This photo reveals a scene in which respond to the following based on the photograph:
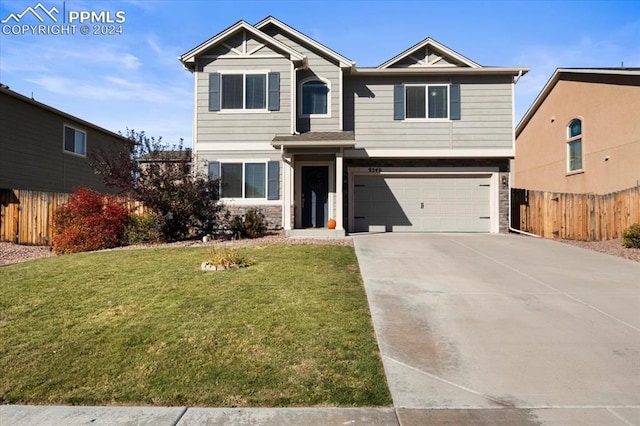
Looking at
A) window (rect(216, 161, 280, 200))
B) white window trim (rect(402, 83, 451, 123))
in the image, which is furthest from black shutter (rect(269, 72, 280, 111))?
white window trim (rect(402, 83, 451, 123))

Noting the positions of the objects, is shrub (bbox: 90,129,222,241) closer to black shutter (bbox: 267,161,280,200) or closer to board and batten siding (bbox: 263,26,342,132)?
black shutter (bbox: 267,161,280,200)

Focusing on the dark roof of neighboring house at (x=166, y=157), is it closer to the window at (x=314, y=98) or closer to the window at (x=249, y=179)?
the window at (x=249, y=179)

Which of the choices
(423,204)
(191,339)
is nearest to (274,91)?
(423,204)

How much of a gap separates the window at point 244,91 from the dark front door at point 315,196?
290 centimetres

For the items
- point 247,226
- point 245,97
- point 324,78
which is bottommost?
point 247,226

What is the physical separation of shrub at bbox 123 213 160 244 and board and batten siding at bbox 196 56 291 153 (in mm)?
3208

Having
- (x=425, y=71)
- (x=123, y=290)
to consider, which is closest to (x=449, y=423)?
(x=123, y=290)

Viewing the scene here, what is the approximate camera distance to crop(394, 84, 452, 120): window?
15.7 meters

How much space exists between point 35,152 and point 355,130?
13.9 metres

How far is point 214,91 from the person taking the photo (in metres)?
15.0

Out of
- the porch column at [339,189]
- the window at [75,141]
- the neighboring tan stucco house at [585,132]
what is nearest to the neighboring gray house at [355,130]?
the porch column at [339,189]

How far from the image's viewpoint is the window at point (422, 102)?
1570 cm

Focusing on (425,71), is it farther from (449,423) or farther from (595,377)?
(449,423)

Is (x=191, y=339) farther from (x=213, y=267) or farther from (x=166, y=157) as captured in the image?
(x=166, y=157)
